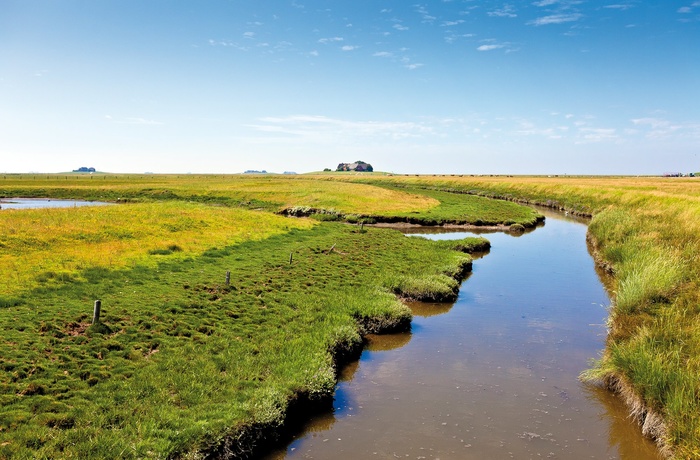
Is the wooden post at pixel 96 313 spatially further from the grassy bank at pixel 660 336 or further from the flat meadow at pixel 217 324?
the grassy bank at pixel 660 336

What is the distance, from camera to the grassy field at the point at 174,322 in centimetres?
1196

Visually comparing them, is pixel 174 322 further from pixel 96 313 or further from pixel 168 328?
pixel 96 313

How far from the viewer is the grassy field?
11961 mm

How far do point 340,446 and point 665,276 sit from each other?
1587cm

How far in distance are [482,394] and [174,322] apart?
12.2 meters

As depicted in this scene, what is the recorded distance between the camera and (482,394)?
16.3m

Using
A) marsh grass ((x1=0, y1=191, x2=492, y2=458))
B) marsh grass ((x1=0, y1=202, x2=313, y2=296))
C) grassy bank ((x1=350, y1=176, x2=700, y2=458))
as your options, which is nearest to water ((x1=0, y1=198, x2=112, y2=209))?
marsh grass ((x1=0, y1=202, x2=313, y2=296))

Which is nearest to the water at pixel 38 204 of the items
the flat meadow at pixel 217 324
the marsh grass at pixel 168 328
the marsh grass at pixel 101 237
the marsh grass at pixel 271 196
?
the marsh grass at pixel 271 196

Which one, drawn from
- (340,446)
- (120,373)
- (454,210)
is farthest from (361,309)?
(454,210)

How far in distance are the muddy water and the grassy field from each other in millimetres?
1363

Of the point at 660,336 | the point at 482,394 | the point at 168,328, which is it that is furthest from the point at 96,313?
the point at 660,336

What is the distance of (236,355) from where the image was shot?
1647cm

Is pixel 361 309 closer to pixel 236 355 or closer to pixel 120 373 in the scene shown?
pixel 236 355

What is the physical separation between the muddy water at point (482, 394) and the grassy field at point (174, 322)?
53.6 inches
